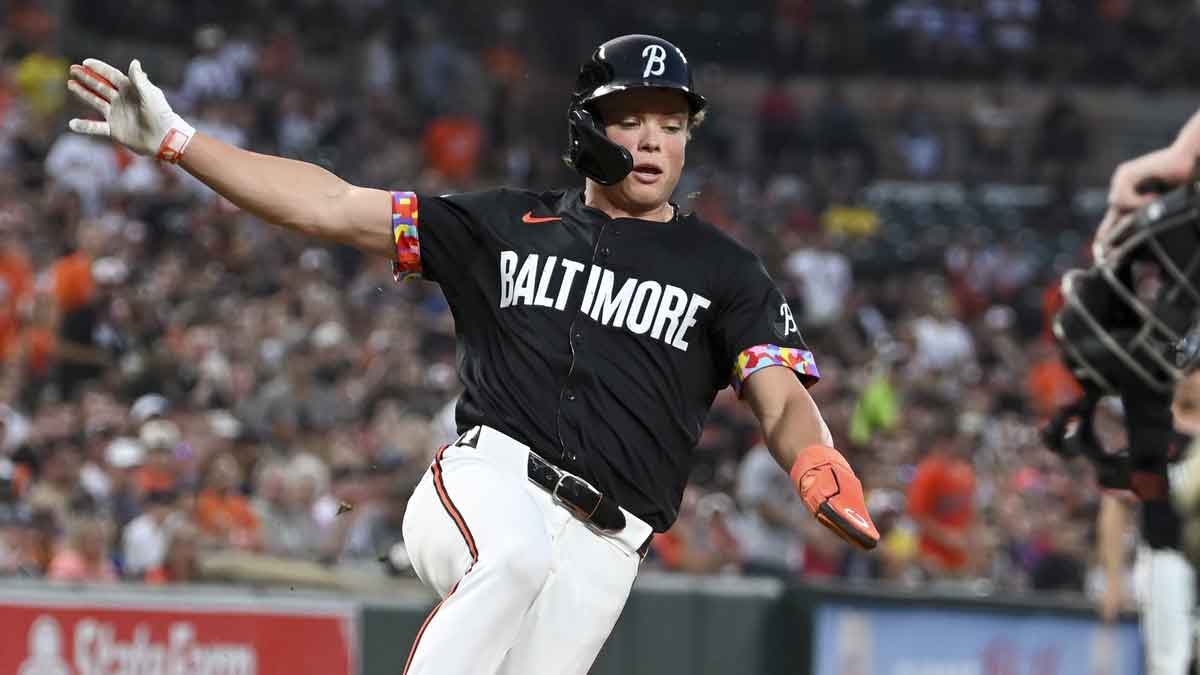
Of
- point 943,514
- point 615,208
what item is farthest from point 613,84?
point 943,514

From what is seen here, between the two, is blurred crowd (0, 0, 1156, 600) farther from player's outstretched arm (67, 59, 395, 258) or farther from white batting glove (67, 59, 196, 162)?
white batting glove (67, 59, 196, 162)

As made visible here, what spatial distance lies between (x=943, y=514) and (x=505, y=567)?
818 cm

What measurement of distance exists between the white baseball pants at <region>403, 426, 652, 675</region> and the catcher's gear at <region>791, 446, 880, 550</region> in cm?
51

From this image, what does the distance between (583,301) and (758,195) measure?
15.0 m

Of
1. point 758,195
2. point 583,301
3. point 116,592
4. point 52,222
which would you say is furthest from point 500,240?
point 758,195

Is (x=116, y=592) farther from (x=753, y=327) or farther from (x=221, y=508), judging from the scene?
(x=753, y=327)

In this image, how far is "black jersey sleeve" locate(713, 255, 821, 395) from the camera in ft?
14.7

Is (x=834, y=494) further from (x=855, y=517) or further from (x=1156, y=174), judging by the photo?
(x=1156, y=174)

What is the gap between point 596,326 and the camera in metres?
4.50

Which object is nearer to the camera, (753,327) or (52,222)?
(753,327)

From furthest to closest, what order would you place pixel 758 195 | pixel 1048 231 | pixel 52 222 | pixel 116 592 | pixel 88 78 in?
1. pixel 1048 231
2. pixel 758 195
3. pixel 52 222
4. pixel 116 592
5. pixel 88 78

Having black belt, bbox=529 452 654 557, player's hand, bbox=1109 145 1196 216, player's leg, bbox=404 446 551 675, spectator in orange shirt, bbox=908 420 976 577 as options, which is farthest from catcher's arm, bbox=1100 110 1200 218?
spectator in orange shirt, bbox=908 420 976 577

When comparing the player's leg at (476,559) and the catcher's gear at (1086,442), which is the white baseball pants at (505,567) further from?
the catcher's gear at (1086,442)

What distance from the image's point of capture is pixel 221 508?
9883 millimetres
